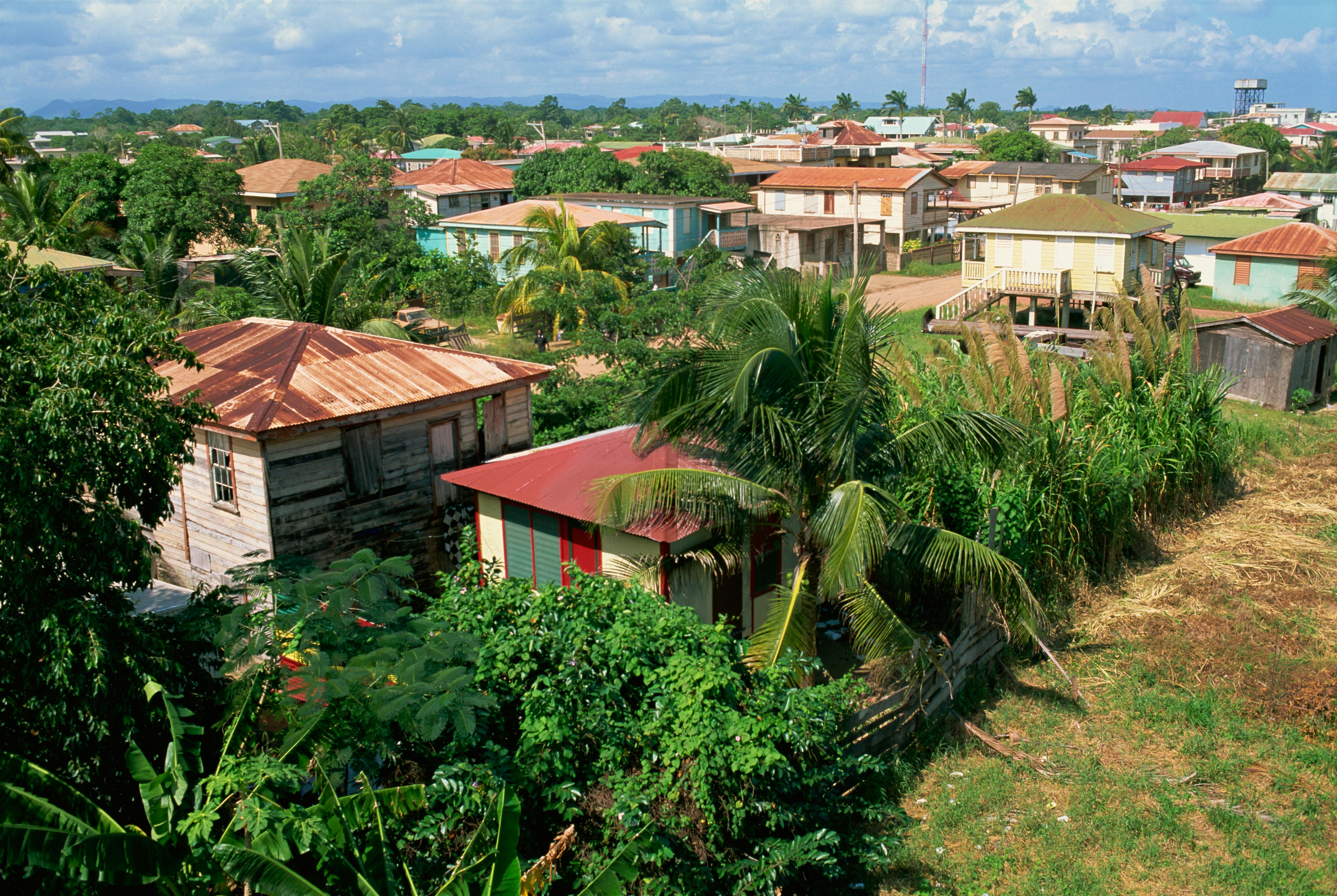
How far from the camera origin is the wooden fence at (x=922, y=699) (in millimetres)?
10039

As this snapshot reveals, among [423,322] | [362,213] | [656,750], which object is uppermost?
[362,213]

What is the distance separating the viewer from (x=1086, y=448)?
585 inches

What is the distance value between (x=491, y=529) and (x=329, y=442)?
237cm

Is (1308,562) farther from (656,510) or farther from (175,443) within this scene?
(175,443)

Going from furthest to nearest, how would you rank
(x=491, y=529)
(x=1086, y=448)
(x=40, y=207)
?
(x=40, y=207)
(x=1086, y=448)
(x=491, y=529)

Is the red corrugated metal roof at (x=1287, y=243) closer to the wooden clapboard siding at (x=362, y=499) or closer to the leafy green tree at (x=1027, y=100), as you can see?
the wooden clapboard siding at (x=362, y=499)

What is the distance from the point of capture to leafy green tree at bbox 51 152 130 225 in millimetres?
37375

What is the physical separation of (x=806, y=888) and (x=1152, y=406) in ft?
36.4

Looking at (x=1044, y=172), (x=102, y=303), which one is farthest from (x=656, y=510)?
(x=1044, y=172)

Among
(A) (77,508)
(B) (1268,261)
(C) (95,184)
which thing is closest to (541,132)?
(C) (95,184)

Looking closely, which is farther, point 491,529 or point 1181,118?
point 1181,118

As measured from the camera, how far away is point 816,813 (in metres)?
8.57

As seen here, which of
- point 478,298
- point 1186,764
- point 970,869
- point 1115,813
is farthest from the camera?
point 478,298

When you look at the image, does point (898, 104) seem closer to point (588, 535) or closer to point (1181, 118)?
point (1181, 118)
